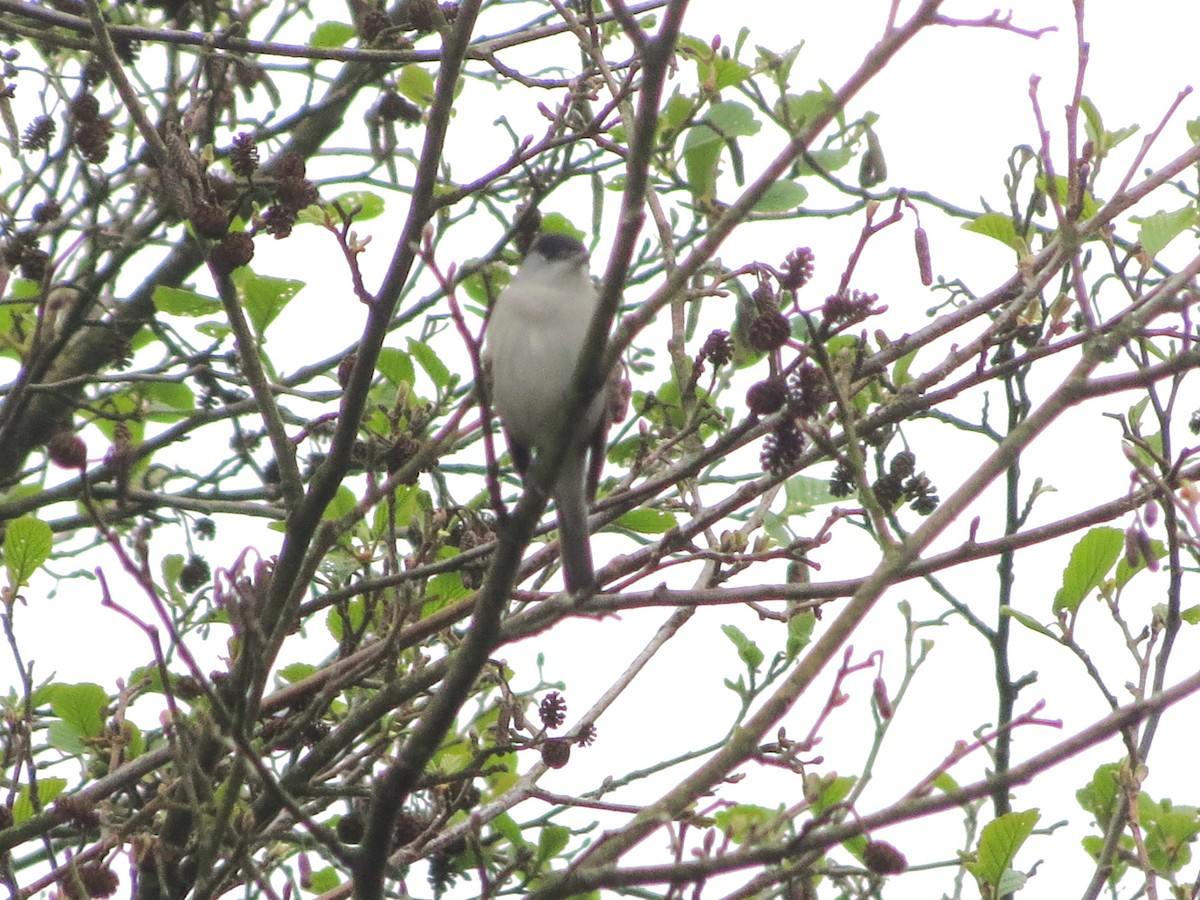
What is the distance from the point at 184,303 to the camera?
163 inches

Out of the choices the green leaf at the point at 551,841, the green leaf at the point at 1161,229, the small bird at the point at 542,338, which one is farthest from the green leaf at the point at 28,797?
the green leaf at the point at 1161,229

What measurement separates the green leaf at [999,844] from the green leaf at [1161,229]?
1.37 meters

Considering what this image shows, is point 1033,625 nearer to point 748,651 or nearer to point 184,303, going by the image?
point 748,651

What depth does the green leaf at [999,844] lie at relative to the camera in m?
3.28

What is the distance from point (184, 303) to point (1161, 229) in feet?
8.76

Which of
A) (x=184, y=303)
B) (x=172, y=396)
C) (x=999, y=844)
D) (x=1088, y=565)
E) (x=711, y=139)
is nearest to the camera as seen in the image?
(x=999, y=844)

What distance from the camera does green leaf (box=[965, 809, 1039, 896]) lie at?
328 cm

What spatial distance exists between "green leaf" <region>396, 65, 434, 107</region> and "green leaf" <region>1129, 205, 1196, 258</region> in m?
2.04

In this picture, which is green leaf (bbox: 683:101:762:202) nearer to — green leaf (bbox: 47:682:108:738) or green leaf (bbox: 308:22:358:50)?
green leaf (bbox: 308:22:358:50)

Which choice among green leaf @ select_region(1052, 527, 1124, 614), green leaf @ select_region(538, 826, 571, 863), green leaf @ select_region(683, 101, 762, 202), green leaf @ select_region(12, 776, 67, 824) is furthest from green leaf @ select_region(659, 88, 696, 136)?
green leaf @ select_region(12, 776, 67, 824)

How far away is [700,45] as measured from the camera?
4293 mm

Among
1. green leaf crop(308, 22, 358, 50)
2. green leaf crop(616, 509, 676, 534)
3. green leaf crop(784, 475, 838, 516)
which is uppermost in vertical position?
green leaf crop(308, 22, 358, 50)

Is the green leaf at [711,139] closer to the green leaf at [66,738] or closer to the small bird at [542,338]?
the small bird at [542,338]

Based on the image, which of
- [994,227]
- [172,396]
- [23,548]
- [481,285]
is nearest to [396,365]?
[481,285]
